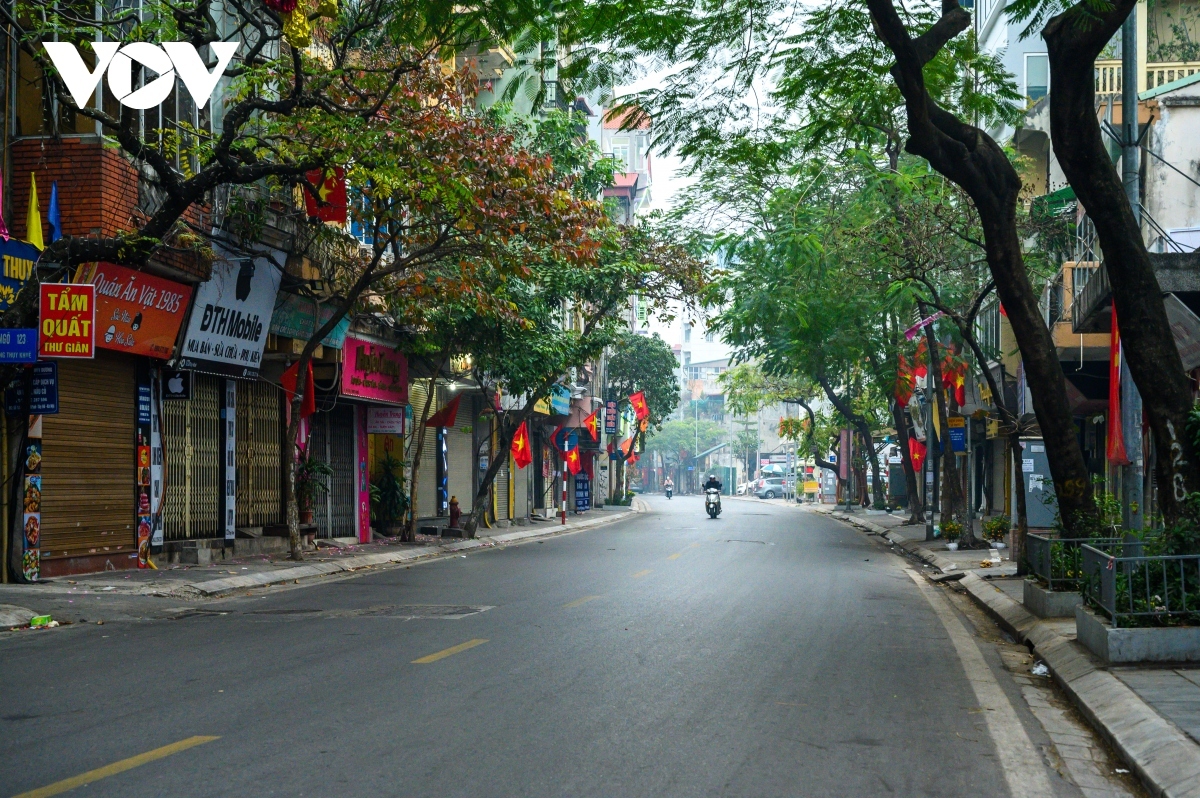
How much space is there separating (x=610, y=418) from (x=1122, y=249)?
5030cm

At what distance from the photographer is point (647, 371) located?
65.9 metres

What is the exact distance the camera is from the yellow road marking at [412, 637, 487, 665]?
9.68 meters

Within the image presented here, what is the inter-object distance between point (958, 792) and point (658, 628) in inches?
248

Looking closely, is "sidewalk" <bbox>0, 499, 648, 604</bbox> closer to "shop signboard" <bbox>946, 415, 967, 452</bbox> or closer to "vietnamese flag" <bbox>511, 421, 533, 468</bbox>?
"vietnamese flag" <bbox>511, 421, 533, 468</bbox>

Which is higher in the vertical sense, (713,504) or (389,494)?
(389,494)

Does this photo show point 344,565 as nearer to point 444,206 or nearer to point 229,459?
point 229,459

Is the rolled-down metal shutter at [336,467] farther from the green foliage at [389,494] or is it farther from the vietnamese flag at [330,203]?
the vietnamese flag at [330,203]

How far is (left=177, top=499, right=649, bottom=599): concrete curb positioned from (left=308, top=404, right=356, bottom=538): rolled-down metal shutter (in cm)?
228

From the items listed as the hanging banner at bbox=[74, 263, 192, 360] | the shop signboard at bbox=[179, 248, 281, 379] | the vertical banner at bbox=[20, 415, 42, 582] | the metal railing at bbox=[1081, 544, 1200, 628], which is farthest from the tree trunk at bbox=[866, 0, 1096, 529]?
the shop signboard at bbox=[179, 248, 281, 379]

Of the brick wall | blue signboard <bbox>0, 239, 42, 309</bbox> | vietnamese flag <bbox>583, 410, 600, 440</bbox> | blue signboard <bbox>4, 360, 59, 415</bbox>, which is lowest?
vietnamese flag <bbox>583, 410, 600, 440</bbox>

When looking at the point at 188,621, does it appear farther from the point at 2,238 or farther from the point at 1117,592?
the point at 1117,592

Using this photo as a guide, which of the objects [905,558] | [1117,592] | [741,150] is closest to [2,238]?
[741,150]

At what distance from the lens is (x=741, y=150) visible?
1340 centimetres

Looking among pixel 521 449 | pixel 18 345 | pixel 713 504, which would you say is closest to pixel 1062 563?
pixel 18 345
